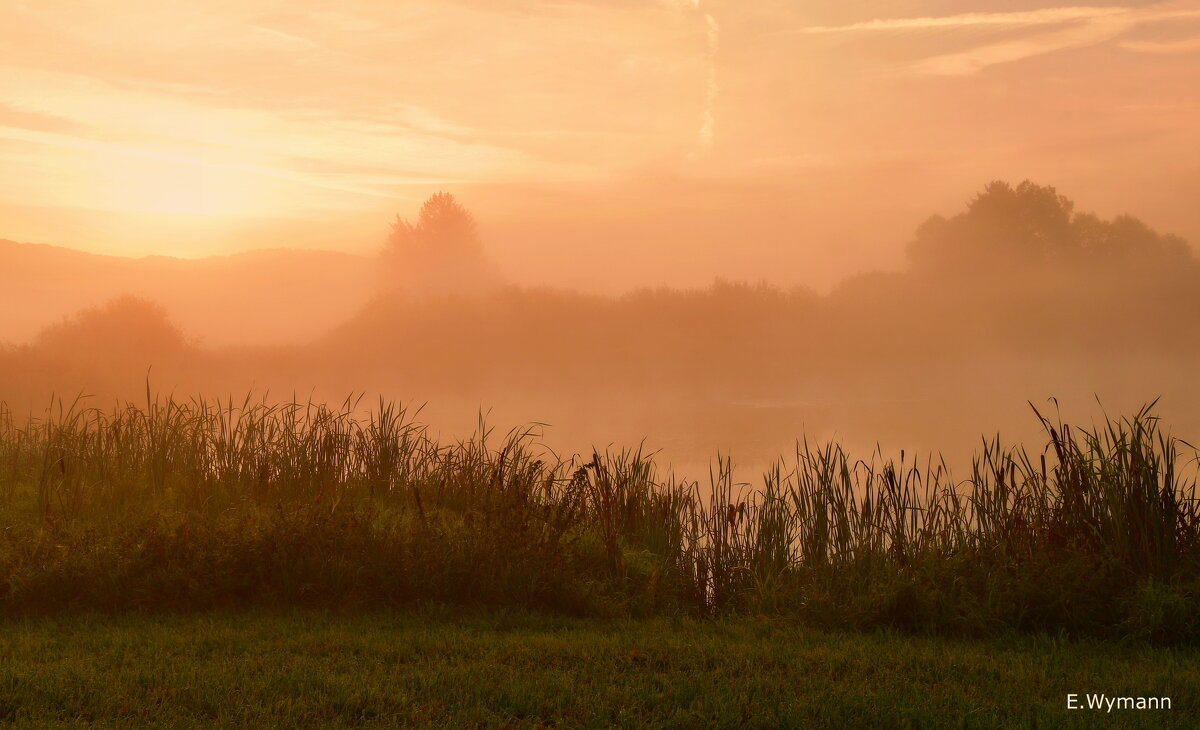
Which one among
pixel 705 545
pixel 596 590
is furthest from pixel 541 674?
pixel 705 545

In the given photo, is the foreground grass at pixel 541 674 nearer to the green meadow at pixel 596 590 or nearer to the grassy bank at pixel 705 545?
the green meadow at pixel 596 590

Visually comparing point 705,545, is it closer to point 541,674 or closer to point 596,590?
point 596,590

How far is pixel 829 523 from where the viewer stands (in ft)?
23.9

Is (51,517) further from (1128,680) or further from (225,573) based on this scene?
(1128,680)

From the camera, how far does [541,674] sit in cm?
494

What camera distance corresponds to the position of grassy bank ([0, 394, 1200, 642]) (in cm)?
611

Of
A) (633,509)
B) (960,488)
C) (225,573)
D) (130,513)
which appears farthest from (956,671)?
(130,513)

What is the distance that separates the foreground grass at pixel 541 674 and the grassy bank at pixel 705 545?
0.30 m

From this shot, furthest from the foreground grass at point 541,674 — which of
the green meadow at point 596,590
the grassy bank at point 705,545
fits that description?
the grassy bank at point 705,545

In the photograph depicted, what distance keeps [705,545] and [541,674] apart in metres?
2.93

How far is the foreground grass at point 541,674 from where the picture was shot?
442cm

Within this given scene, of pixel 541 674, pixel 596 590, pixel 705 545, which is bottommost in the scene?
pixel 541 674

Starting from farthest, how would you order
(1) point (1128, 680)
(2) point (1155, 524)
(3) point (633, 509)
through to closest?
(3) point (633, 509), (2) point (1155, 524), (1) point (1128, 680)

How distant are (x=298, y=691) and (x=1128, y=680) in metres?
4.38
